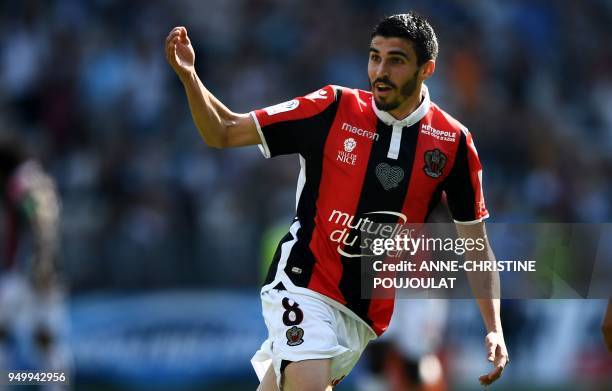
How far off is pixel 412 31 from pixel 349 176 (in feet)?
2.75

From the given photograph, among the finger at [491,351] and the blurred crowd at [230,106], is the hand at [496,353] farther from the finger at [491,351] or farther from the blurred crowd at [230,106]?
the blurred crowd at [230,106]

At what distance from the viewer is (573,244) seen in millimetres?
8898

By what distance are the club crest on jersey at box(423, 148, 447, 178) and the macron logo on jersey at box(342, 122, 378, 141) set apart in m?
0.30

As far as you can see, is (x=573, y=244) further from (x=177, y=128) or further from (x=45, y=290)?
(x=177, y=128)

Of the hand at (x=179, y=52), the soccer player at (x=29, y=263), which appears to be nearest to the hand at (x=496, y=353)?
the hand at (x=179, y=52)

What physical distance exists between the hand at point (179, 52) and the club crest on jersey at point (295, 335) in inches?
57.4

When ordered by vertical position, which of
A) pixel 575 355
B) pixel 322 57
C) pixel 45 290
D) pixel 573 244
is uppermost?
pixel 322 57

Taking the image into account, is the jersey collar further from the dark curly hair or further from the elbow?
the elbow

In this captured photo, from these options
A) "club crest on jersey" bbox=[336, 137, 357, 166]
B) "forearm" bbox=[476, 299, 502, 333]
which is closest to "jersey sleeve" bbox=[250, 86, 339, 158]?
"club crest on jersey" bbox=[336, 137, 357, 166]

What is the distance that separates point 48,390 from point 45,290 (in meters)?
1.02

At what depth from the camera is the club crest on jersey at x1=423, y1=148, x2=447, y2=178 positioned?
6.77 metres

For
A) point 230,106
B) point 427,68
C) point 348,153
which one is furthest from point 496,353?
point 230,106

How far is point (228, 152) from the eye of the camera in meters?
15.5

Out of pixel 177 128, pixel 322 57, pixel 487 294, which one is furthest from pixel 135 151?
pixel 487 294
